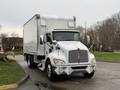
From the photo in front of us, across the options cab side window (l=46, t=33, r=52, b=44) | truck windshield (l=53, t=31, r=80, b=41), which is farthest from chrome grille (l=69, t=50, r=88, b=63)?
cab side window (l=46, t=33, r=52, b=44)

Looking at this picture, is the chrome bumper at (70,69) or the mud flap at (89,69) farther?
the mud flap at (89,69)

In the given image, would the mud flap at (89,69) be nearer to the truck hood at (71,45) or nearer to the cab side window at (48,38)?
the truck hood at (71,45)

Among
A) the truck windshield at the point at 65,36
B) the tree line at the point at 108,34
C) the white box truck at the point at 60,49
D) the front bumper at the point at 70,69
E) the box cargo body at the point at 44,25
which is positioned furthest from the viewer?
the tree line at the point at 108,34

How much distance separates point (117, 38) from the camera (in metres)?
98.0

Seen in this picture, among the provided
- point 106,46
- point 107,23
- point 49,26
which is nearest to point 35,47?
point 49,26

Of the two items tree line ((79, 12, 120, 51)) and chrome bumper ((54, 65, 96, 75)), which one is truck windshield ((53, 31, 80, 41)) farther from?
tree line ((79, 12, 120, 51))

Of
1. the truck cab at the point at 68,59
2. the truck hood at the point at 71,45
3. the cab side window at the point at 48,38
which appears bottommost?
the truck cab at the point at 68,59

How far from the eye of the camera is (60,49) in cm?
1483

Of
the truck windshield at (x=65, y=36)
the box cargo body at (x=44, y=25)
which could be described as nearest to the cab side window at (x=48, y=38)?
the truck windshield at (x=65, y=36)

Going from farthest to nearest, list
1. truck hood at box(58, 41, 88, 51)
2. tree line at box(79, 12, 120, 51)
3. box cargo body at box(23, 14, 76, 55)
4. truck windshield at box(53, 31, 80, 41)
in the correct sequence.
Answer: tree line at box(79, 12, 120, 51)
box cargo body at box(23, 14, 76, 55)
truck windshield at box(53, 31, 80, 41)
truck hood at box(58, 41, 88, 51)

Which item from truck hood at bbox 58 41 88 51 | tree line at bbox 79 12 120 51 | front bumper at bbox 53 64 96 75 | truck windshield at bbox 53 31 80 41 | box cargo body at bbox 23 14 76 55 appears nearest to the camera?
front bumper at bbox 53 64 96 75

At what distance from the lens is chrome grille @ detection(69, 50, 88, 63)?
1431cm

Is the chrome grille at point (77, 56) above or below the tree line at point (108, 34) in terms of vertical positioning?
below

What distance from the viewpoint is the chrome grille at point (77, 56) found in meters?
14.3
